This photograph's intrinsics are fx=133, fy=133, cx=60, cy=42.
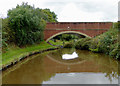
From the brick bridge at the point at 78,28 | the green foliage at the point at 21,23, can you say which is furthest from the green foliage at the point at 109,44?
the green foliage at the point at 21,23

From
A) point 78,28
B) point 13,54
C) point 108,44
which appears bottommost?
point 13,54

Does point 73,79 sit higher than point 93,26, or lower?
lower

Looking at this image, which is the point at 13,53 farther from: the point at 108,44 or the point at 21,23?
the point at 108,44

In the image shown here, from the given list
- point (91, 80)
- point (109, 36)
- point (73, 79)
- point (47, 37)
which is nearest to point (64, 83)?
point (73, 79)

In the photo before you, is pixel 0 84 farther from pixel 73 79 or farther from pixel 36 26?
pixel 36 26

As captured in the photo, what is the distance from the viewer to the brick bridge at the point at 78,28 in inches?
835

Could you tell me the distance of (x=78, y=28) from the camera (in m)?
21.2

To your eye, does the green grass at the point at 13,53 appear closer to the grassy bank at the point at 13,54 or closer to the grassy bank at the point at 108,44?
the grassy bank at the point at 13,54

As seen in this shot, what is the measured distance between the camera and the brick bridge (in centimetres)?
2120

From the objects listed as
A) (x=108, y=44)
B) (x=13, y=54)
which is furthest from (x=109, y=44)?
(x=13, y=54)

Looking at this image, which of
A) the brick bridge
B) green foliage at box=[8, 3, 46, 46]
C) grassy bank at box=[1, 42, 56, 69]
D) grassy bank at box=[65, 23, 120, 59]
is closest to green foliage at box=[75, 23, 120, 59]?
grassy bank at box=[65, 23, 120, 59]

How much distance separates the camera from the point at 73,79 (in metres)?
5.98

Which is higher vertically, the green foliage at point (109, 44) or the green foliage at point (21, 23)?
the green foliage at point (21, 23)

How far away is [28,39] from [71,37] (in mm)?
21832
